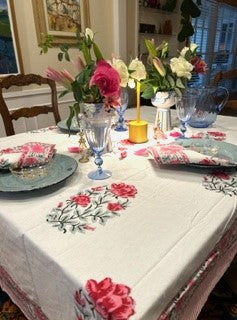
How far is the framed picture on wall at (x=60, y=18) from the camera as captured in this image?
1.98 meters

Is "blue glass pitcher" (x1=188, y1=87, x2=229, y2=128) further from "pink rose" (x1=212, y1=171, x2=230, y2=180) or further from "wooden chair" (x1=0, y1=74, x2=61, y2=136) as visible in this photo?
"wooden chair" (x1=0, y1=74, x2=61, y2=136)

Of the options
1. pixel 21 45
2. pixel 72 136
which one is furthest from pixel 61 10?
pixel 72 136

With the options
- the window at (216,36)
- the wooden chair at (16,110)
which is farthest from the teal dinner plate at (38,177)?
the window at (216,36)

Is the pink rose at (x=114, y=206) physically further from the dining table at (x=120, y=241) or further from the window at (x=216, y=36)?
the window at (x=216, y=36)

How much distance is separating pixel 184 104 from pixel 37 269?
2.68 ft

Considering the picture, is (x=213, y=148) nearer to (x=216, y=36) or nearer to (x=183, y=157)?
(x=183, y=157)

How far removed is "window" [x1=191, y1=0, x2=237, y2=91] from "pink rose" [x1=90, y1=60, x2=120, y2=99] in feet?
11.0

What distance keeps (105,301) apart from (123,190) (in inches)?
12.8

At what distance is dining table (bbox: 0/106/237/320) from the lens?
390mm

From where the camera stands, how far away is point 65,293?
1.38 ft

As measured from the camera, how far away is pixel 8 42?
1.86 m

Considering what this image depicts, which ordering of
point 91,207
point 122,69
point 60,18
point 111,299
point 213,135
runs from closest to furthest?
point 111,299
point 91,207
point 122,69
point 213,135
point 60,18

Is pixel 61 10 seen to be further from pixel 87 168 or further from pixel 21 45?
pixel 87 168

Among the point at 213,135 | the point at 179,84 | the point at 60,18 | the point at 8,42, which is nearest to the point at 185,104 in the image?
the point at 179,84
